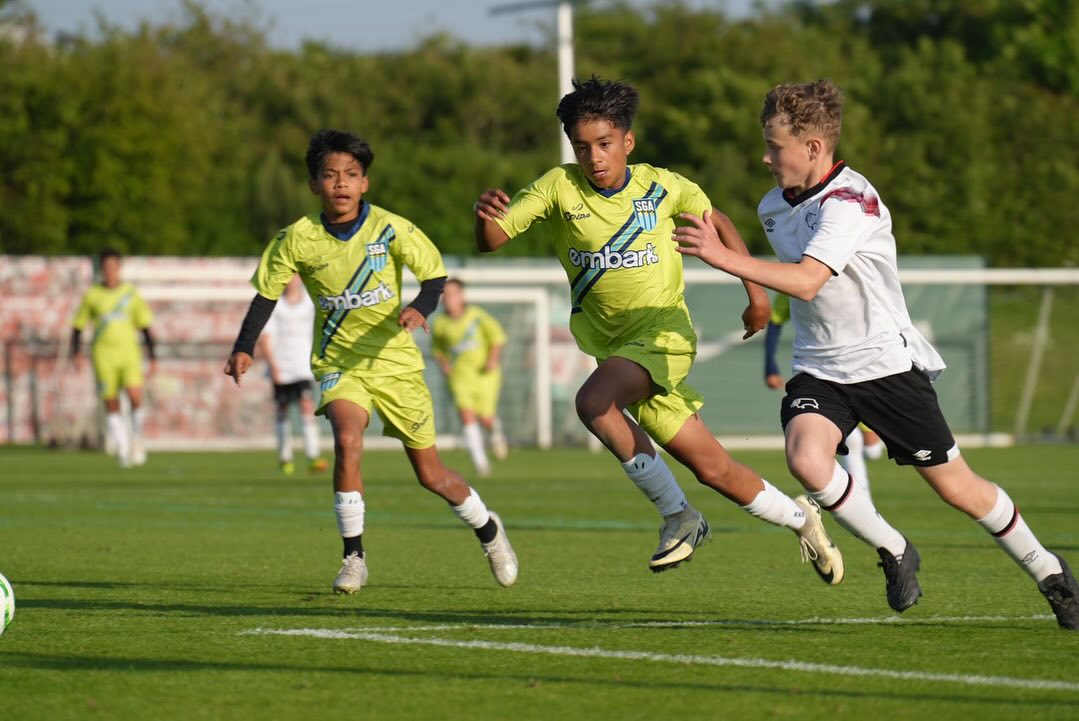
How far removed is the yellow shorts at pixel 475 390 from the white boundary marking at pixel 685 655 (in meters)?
12.7

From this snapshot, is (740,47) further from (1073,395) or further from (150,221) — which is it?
(1073,395)

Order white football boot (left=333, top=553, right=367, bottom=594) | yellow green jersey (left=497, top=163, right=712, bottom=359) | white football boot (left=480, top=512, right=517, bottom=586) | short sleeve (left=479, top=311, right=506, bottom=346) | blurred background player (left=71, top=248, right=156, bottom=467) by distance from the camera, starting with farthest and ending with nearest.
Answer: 1. short sleeve (left=479, top=311, right=506, bottom=346)
2. blurred background player (left=71, top=248, right=156, bottom=467)
3. white football boot (left=480, top=512, right=517, bottom=586)
4. white football boot (left=333, top=553, right=367, bottom=594)
5. yellow green jersey (left=497, top=163, right=712, bottom=359)

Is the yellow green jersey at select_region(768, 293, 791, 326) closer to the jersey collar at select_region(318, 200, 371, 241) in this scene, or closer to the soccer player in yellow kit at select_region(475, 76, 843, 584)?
the jersey collar at select_region(318, 200, 371, 241)

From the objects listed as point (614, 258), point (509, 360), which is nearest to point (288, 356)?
point (509, 360)

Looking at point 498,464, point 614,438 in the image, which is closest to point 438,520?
point 614,438

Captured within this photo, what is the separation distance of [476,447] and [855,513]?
40.8ft

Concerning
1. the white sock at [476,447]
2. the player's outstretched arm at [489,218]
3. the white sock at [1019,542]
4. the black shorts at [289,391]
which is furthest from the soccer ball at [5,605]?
the black shorts at [289,391]

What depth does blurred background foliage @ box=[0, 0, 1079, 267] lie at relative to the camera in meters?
35.6

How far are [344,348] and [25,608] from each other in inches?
75.1

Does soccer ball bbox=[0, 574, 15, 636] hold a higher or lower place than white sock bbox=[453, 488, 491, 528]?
higher

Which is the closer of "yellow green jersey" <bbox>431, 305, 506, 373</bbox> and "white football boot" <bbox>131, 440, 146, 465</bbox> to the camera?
"yellow green jersey" <bbox>431, 305, 506, 373</bbox>

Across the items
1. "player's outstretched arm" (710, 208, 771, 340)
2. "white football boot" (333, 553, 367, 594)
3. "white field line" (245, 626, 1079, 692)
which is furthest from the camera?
"white football boot" (333, 553, 367, 594)

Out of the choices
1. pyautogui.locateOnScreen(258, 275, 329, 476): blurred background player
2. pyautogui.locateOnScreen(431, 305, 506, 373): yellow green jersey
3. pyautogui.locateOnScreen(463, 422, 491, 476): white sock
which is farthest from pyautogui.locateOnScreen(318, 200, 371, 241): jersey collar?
pyautogui.locateOnScreen(431, 305, 506, 373): yellow green jersey

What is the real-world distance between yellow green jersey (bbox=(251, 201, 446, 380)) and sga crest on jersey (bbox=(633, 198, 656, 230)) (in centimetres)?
130
